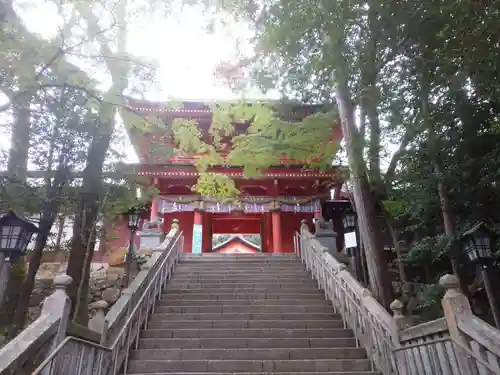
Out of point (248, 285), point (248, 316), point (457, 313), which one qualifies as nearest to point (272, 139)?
point (248, 285)

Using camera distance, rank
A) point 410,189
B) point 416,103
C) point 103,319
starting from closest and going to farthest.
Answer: point 103,319, point 416,103, point 410,189

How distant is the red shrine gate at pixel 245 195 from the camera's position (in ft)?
47.0

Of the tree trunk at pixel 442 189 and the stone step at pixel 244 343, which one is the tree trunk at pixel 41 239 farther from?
the tree trunk at pixel 442 189

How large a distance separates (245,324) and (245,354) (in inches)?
40.7

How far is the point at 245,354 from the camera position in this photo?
5.73 meters

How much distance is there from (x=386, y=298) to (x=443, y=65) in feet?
11.8

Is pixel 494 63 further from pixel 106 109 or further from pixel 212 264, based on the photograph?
pixel 212 264

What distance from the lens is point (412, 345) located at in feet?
14.5

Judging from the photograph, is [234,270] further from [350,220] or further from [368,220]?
[368,220]

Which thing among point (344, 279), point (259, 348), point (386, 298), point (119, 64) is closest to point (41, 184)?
point (119, 64)

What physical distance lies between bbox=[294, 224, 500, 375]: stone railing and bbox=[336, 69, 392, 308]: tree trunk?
35 centimetres

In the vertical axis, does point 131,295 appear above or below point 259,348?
above

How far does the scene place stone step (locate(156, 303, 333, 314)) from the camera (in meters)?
7.40

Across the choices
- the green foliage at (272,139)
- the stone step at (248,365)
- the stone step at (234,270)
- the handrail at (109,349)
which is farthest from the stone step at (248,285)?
the stone step at (248,365)
